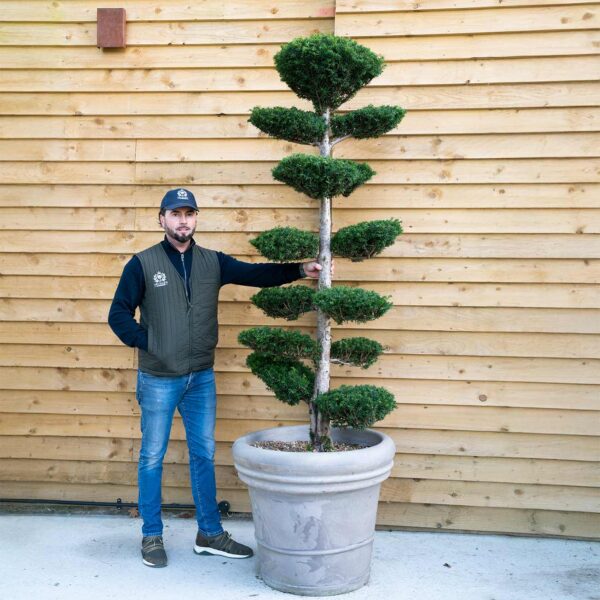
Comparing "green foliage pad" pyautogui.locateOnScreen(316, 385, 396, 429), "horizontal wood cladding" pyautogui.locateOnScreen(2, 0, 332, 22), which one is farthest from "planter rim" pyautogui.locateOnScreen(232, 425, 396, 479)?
"horizontal wood cladding" pyautogui.locateOnScreen(2, 0, 332, 22)

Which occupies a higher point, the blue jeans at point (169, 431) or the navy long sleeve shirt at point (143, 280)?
the navy long sleeve shirt at point (143, 280)

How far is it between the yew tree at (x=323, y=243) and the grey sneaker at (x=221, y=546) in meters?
0.62

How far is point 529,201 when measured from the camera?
3.69 m

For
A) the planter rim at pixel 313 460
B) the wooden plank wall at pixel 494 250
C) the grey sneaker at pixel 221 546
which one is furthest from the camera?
the wooden plank wall at pixel 494 250

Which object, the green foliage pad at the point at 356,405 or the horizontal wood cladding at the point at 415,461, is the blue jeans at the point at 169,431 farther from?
the green foliage pad at the point at 356,405

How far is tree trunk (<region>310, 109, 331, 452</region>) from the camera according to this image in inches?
129

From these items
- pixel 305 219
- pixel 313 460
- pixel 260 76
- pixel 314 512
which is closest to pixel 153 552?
pixel 314 512

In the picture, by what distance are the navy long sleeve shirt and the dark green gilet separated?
3 centimetres

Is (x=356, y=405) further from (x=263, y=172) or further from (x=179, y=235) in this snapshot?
(x=263, y=172)

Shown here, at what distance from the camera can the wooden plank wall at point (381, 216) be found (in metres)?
3.68

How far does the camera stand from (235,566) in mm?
3324

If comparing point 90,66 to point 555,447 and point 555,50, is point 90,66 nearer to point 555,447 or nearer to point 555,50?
point 555,50

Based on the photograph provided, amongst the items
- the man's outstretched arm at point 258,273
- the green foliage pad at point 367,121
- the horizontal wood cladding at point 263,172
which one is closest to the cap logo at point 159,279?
the man's outstretched arm at point 258,273

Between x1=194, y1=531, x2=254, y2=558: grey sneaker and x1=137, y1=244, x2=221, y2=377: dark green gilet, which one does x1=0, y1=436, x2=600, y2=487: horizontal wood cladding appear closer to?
x1=194, y1=531, x2=254, y2=558: grey sneaker
